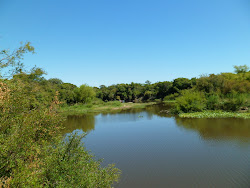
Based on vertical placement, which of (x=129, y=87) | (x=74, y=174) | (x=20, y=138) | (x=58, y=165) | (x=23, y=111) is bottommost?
(x=74, y=174)

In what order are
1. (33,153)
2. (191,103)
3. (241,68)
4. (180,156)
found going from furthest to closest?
(241,68), (191,103), (180,156), (33,153)

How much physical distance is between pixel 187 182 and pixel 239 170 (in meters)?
3.56

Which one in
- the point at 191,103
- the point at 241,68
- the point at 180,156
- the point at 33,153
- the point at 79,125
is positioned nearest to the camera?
the point at 33,153

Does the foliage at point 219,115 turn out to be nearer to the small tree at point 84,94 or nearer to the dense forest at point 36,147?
the dense forest at point 36,147

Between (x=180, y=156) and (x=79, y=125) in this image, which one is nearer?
(x=180, y=156)

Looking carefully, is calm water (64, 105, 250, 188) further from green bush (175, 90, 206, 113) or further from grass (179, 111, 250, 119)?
green bush (175, 90, 206, 113)

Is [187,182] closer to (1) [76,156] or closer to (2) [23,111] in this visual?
(1) [76,156]

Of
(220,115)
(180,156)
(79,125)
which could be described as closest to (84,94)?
(79,125)

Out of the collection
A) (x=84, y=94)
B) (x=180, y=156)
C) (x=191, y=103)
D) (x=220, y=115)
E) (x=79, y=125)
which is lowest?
(x=180, y=156)

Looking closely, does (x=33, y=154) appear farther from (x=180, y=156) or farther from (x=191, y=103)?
(x=191, y=103)

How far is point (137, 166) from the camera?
1093 centimetres

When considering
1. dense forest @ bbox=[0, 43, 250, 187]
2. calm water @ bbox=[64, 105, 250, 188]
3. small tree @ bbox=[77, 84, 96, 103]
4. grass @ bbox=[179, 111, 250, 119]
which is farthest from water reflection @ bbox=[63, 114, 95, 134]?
small tree @ bbox=[77, 84, 96, 103]

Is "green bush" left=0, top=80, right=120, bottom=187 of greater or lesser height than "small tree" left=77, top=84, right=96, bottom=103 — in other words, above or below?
below

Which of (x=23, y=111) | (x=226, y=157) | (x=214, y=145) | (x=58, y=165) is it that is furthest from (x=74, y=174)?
(x=214, y=145)
